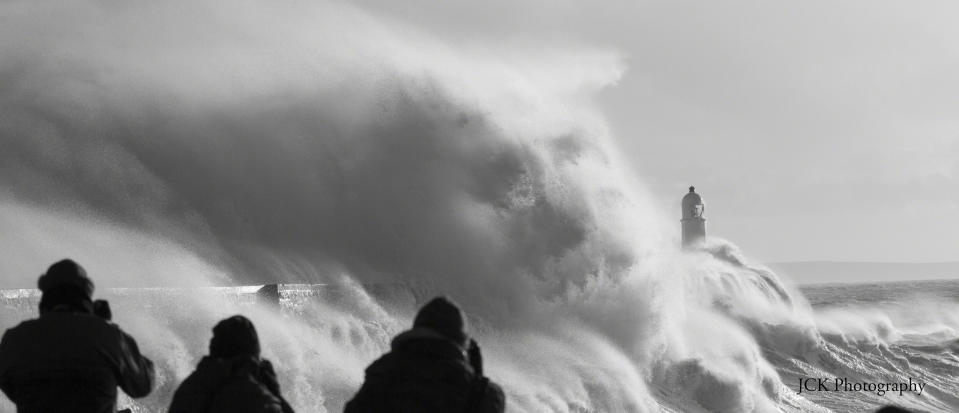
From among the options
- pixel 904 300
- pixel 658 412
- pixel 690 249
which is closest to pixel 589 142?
pixel 658 412

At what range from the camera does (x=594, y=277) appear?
64.9 ft

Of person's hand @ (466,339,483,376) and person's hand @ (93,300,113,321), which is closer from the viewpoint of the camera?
person's hand @ (466,339,483,376)

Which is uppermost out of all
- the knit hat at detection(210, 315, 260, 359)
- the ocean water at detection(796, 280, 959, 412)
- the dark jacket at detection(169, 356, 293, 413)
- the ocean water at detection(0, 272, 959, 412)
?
the ocean water at detection(796, 280, 959, 412)

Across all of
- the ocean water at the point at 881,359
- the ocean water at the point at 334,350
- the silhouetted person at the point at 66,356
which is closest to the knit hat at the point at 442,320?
the silhouetted person at the point at 66,356

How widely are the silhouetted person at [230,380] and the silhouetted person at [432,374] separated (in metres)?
0.46

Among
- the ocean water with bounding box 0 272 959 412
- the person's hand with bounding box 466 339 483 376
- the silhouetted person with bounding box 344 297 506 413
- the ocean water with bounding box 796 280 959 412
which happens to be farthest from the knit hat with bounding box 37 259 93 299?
the ocean water with bounding box 796 280 959 412

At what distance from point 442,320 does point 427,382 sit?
22 centimetres

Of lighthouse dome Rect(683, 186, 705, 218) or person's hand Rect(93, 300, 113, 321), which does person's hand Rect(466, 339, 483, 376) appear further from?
lighthouse dome Rect(683, 186, 705, 218)

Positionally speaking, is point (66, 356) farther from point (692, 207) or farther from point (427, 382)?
point (692, 207)

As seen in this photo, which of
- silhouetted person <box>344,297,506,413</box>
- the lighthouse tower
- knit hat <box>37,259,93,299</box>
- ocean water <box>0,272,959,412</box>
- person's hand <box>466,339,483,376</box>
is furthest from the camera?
the lighthouse tower

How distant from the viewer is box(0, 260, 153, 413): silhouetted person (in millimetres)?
4562

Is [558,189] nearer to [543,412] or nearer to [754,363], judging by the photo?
[754,363]

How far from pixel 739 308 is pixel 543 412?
579 inches

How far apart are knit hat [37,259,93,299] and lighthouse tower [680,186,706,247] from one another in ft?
95.8
